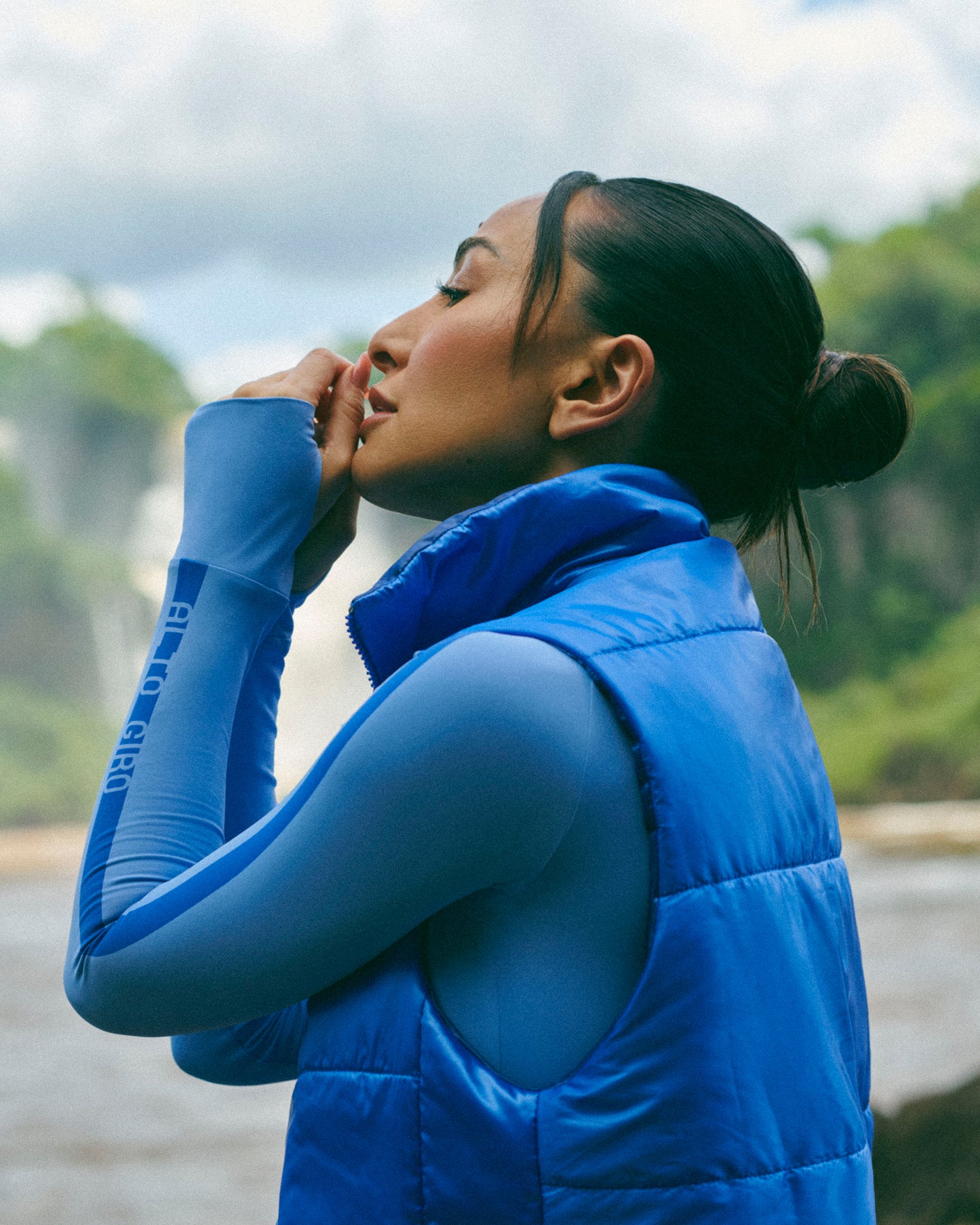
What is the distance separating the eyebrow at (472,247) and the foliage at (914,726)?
1543 centimetres

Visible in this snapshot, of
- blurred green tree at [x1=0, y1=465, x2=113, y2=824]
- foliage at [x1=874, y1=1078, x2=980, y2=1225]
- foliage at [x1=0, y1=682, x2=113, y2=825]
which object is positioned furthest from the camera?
blurred green tree at [x1=0, y1=465, x2=113, y2=824]

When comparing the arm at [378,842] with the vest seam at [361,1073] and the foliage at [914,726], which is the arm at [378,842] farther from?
the foliage at [914,726]

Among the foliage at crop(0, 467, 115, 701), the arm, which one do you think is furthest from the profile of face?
the foliage at crop(0, 467, 115, 701)

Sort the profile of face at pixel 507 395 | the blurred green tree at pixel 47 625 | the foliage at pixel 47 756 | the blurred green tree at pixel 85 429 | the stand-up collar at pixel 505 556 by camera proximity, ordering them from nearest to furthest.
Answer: the stand-up collar at pixel 505 556, the profile of face at pixel 507 395, the foliage at pixel 47 756, the blurred green tree at pixel 47 625, the blurred green tree at pixel 85 429

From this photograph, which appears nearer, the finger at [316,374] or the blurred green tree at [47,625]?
the finger at [316,374]

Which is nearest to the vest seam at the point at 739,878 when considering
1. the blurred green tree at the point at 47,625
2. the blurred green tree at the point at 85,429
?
the blurred green tree at the point at 47,625

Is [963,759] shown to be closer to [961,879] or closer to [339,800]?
[961,879]

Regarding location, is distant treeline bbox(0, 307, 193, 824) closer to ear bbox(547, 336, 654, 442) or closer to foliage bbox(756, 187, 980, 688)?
→ foliage bbox(756, 187, 980, 688)

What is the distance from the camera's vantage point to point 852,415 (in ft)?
3.24

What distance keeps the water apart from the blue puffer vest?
5.85 ft

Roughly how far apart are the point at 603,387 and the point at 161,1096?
14.7ft

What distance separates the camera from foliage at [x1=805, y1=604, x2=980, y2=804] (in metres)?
16.2

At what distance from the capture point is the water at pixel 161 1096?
344cm

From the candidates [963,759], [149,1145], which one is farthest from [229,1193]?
[963,759]
